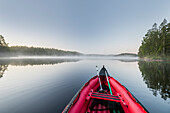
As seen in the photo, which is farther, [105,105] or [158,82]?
[158,82]

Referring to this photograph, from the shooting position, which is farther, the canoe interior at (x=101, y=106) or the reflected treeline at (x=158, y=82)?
the reflected treeline at (x=158, y=82)

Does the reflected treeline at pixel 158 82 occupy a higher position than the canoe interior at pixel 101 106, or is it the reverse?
the canoe interior at pixel 101 106

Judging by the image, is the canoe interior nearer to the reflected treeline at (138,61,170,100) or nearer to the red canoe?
the red canoe

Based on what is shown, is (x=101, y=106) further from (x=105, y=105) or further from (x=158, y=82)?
(x=158, y=82)

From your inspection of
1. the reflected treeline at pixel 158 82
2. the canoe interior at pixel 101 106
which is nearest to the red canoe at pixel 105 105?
the canoe interior at pixel 101 106

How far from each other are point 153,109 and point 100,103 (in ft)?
8.69

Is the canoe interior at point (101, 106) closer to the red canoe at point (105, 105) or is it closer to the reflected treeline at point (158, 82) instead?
the red canoe at point (105, 105)

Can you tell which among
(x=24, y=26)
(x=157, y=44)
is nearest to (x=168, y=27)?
(x=157, y=44)

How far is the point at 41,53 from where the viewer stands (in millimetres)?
99938

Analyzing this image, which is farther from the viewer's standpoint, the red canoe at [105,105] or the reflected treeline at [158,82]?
the reflected treeline at [158,82]

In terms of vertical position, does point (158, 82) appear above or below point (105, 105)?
below

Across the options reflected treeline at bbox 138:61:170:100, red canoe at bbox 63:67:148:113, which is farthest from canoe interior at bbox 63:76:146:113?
reflected treeline at bbox 138:61:170:100

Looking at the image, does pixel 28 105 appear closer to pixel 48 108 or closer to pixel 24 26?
pixel 48 108

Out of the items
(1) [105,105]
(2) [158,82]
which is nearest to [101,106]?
(1) [105,105]
